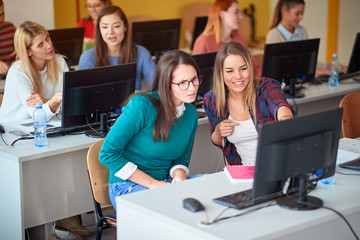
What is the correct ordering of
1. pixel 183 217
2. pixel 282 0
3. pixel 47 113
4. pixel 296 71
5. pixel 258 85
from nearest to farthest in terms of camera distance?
pixel 183 217
pixel 258 85
pixel 47 113
pixel 296 71
pixel 282 0

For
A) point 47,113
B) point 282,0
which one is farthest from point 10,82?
point 282,0

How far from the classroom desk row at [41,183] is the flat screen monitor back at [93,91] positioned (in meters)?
0.14

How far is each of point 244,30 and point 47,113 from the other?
5507 mm

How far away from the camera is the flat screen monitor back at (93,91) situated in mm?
3113

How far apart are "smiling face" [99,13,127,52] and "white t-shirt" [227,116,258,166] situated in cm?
131

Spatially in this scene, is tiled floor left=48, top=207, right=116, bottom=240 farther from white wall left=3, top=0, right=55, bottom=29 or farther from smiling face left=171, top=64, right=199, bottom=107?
white wall left=3, top=0, right=55, bottom=29

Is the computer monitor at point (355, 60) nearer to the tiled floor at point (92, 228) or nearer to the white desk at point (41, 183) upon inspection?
the tiled floor at point (92, 228)

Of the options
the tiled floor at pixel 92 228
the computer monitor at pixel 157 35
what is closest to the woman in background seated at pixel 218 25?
the computer monitor at pixel 157 35

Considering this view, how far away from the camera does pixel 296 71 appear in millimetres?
4309

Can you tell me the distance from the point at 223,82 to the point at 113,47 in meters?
1.29

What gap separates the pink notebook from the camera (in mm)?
2463

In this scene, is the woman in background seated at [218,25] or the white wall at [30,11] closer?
the woman in background seated at [218,25]

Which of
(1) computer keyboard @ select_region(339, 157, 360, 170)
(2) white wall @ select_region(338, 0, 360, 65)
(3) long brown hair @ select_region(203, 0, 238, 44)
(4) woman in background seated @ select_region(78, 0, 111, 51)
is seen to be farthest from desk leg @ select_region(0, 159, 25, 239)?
(2) white wall @ select_region(338, 0, 360, 65)

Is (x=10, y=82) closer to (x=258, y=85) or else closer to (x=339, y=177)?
(x=258, y=85)
